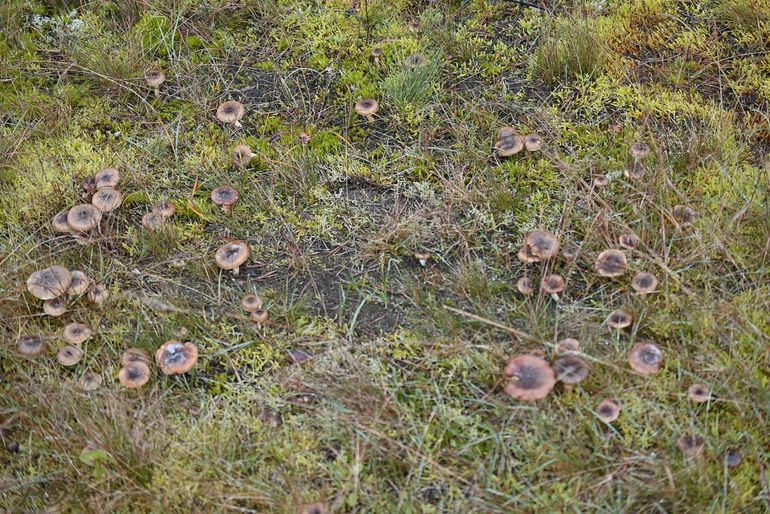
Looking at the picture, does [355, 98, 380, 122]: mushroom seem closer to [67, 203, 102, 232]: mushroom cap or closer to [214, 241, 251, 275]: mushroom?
[214, 241, 251, 275]: mushroom

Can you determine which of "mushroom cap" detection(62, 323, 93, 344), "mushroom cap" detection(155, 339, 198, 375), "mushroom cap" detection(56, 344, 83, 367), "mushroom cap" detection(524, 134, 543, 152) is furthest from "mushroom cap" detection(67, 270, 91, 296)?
"mushroom cap" detection(524, 134, 543, 152)

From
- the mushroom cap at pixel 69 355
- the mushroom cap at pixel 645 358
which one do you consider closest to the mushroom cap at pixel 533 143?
the mushroom cap at pixel 645 358

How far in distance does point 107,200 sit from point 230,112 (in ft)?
Answer: 3.08

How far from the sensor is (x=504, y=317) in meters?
3.70

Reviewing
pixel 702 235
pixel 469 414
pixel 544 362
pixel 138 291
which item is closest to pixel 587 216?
pixel 702 235

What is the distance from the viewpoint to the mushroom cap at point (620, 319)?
11.5 ft

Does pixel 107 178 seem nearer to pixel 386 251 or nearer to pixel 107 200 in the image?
pixel 107 200

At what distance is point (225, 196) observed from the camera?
4195 millimetres

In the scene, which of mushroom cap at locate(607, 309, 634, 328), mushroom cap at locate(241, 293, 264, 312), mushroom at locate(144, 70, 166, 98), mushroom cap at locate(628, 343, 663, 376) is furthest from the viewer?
mushroom at locate(144, 70, 166, 98)

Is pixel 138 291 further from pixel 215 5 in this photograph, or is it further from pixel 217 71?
pixel 215 5

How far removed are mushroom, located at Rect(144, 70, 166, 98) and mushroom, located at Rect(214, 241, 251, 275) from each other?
1.47 metres

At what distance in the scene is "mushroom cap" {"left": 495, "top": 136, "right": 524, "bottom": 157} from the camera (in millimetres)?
4316

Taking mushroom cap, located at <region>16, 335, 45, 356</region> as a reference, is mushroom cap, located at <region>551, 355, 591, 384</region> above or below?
below

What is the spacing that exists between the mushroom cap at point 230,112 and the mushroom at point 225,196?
630 millimetres
